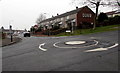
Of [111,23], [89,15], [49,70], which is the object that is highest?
[89,15]

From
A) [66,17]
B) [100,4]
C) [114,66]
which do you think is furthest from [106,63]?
[66,17]

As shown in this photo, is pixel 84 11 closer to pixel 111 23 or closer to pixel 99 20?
pixel 99 20

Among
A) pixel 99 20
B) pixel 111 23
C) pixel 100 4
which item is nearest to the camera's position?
pixel 100 4

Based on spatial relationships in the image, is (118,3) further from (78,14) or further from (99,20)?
(78,14)

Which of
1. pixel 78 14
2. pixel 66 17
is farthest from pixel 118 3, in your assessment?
pixel 66 17

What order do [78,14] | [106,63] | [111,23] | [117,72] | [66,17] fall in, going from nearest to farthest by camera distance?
[117,72], [106,63], [111,23], [78,14], [66,17]

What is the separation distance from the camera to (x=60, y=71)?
5438 millimetres

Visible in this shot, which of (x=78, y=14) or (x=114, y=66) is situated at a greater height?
(x=78, y=14)

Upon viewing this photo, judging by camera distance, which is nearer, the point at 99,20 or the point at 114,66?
the point at 114,66

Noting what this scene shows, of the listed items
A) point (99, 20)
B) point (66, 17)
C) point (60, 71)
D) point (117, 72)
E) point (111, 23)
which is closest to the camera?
point (117, 72)

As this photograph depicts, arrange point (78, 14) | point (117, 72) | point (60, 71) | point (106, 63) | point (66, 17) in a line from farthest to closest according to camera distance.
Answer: point (66, 17) < point (78, 14) < point (106, 63) < point (60, 71) < point (117, 72)

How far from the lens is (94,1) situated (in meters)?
37.4

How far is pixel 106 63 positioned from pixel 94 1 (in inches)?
1344

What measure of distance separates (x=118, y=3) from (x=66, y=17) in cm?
2896
